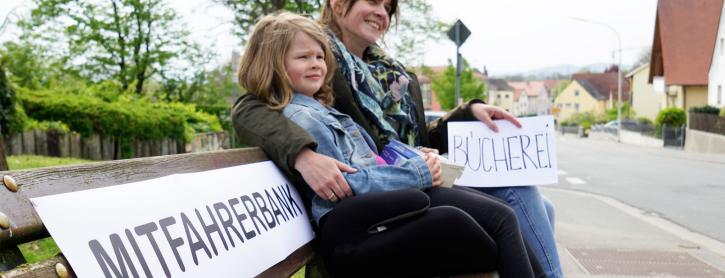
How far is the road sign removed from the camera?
13.0 m

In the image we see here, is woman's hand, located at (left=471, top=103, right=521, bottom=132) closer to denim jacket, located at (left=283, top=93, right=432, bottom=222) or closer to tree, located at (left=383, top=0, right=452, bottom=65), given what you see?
denim jacket, located at (left=283, top=93, right=432, bottom=222)

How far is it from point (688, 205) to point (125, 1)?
23569mm

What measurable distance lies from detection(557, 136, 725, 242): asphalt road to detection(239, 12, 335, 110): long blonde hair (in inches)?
230

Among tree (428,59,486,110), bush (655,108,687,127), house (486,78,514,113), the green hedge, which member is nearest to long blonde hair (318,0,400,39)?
the green hedge

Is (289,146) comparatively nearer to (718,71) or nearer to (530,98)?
(718,71)

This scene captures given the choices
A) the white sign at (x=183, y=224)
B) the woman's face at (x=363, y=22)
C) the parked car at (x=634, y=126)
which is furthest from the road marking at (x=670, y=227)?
the parked car at (x=634, y=126)

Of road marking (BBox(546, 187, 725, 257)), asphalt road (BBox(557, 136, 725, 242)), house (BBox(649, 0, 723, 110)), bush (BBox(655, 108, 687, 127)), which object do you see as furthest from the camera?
house (BBox(649, 0, 723, 110))

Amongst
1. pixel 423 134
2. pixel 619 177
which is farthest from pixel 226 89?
pixel 423 134

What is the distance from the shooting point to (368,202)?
219 cm

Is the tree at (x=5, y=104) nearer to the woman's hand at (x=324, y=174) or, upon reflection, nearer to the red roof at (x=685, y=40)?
the woman's hand at (x=324, y=174)

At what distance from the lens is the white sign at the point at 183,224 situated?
150cm

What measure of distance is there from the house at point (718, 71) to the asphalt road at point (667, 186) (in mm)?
18345

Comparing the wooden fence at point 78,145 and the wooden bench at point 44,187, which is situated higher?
the wooden bench at point 44,187

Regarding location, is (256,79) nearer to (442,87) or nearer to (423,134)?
(423,134)
